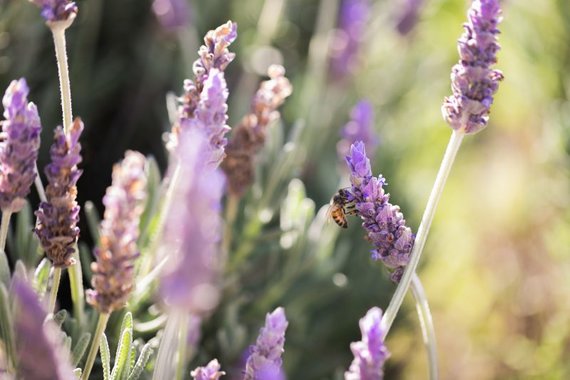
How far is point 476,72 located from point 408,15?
0.79m

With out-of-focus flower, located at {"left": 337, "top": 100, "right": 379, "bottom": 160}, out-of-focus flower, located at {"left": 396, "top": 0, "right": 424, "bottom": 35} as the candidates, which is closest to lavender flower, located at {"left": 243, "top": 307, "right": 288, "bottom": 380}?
out-of-focus flower, located at {"left": 337, "top": 100, "right": 379, "bottom": 160}

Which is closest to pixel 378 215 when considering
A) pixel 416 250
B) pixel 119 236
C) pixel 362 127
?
pixel 416 250

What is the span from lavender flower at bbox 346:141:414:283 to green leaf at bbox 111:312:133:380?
18 cm

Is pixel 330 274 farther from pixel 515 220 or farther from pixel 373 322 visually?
pixel 515 220

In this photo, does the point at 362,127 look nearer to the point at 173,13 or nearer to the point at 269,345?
the point at 173,13

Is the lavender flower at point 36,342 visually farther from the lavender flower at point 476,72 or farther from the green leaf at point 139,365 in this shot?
the lavender flower at point 476,72

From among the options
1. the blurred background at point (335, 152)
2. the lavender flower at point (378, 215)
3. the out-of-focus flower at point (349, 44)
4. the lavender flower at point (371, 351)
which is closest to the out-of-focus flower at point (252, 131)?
the blurred background at point (335, 152)

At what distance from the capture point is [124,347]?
0.57 m

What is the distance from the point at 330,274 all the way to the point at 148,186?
299 mm

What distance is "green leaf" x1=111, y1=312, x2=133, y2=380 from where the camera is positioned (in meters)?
0.56

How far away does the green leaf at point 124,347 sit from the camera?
56 cm

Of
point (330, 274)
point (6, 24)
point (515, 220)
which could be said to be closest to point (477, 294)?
point (515, 220)

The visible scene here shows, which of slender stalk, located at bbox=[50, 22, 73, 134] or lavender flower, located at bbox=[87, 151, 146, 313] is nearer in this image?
lavender flower, located at bbox=[87, 151, 146, 313]

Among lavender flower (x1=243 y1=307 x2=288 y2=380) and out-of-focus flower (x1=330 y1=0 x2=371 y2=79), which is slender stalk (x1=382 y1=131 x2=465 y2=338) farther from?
out-of-focus flower (x1=330 y1=0 x2=371 y2=79)
